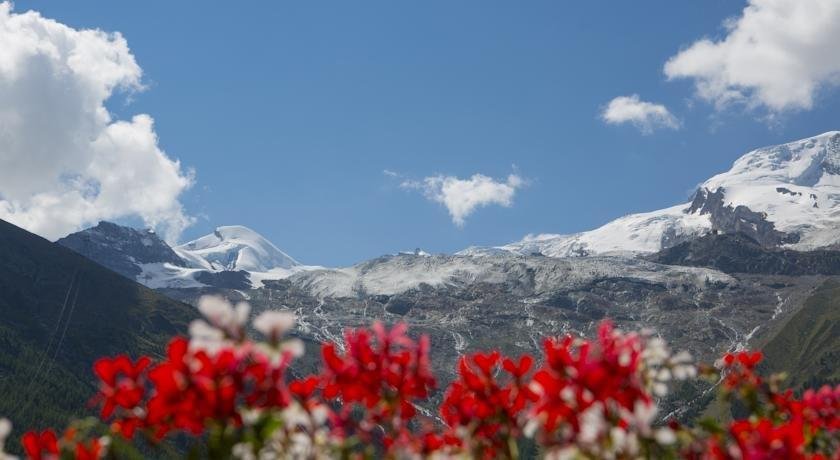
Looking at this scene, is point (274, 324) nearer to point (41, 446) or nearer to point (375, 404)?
point (375, 404)

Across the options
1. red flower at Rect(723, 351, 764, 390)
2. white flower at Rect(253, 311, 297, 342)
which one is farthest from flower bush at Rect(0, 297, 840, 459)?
red flower at Rect(723, 351, 764, 390)

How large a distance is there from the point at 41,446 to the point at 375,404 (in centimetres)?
186

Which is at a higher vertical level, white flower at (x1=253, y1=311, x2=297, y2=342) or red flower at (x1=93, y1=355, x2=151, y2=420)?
white flower at (x1=253, y1=311, x2=297, y2=342)

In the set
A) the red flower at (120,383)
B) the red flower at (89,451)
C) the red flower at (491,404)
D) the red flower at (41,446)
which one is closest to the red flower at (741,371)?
the red flower at (491,404)

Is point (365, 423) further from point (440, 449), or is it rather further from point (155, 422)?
point (155, 422)

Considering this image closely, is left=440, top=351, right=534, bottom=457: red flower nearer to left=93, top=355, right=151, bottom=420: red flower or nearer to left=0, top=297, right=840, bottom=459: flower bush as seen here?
left=0, top=297, right=840, bottom=459: flower bush

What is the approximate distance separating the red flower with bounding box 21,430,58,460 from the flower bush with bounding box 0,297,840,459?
0.5 inches

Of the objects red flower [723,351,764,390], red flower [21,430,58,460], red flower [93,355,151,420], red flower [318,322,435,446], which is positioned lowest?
red flower [21,430,58,460]

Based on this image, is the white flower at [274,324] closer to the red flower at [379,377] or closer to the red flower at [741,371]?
the red flower at [379,377]

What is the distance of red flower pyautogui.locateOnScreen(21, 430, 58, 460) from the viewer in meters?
4.09

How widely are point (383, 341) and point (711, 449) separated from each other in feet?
6.20

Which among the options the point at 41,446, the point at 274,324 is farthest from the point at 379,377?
the point at 41,446

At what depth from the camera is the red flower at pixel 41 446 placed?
4.09 metres

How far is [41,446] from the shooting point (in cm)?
421
